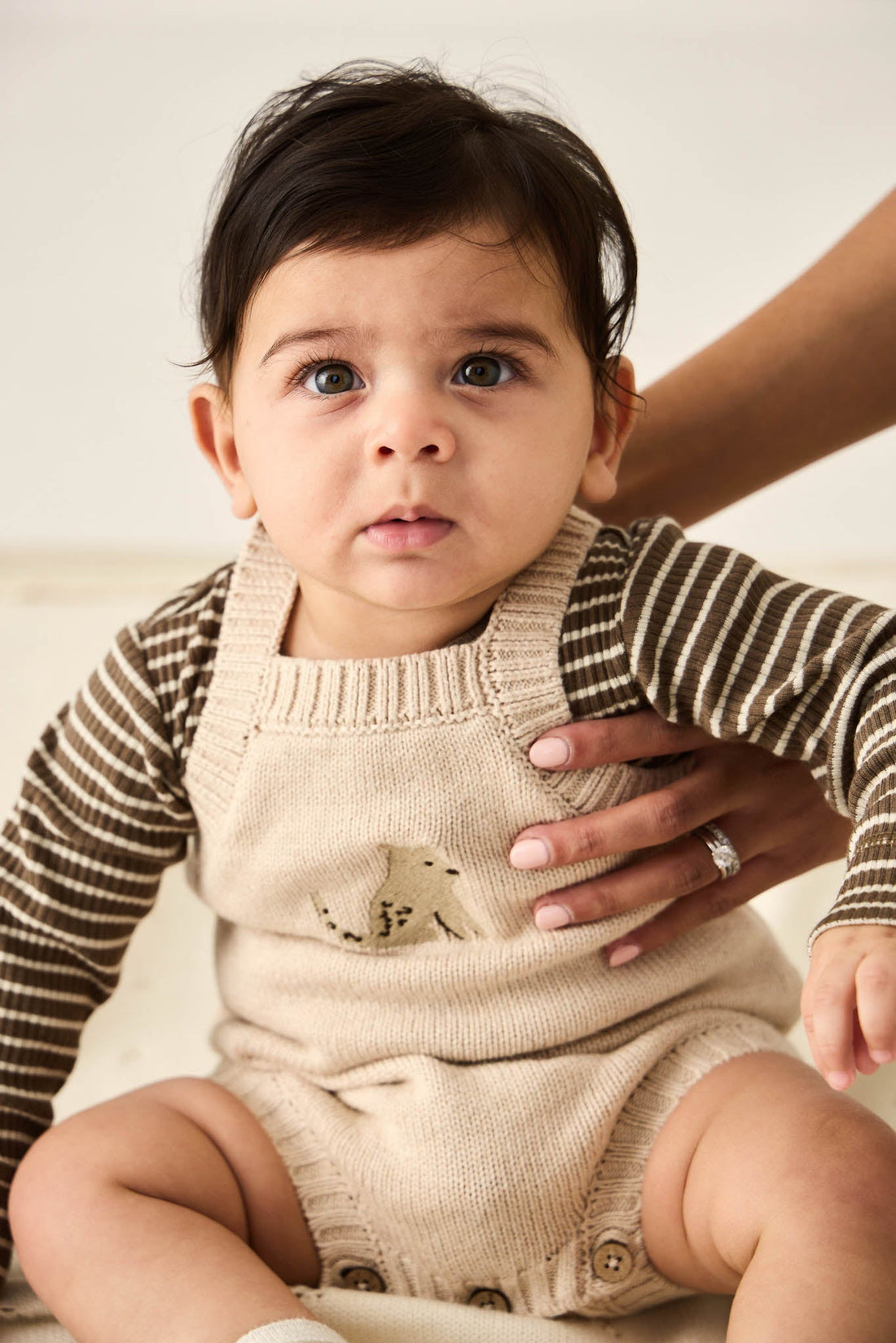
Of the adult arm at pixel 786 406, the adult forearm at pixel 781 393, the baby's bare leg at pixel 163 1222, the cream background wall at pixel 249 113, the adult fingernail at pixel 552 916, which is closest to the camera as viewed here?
the baby's bare leg at pixel 163 1222

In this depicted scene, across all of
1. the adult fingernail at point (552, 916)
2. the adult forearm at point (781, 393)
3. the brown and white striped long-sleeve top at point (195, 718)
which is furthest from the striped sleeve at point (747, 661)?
the adult forearm at point (781, 393)

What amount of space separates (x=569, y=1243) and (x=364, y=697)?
314 millimetres

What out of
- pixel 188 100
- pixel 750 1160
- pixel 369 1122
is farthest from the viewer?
pixel 188 100

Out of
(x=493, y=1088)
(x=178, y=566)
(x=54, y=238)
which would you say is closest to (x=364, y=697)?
(x=493, y=1088)

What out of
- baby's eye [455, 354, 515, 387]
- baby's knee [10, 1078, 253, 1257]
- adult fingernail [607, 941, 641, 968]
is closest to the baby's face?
baby's eye [455, 354, 515, 387]

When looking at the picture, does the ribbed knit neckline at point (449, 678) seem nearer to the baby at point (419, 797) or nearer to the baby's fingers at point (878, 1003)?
the baby at point (419, 797)

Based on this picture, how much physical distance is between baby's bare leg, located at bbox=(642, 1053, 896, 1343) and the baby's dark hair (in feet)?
1.32

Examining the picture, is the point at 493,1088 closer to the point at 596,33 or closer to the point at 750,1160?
the point at 750,1160

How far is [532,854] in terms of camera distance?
75cm

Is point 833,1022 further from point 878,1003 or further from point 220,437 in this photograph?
point 220,437

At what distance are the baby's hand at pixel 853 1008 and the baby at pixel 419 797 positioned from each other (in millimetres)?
40

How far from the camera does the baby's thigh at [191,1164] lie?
0.74 m

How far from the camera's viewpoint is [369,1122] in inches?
30.9

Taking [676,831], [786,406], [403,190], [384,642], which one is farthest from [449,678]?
[786,406]
